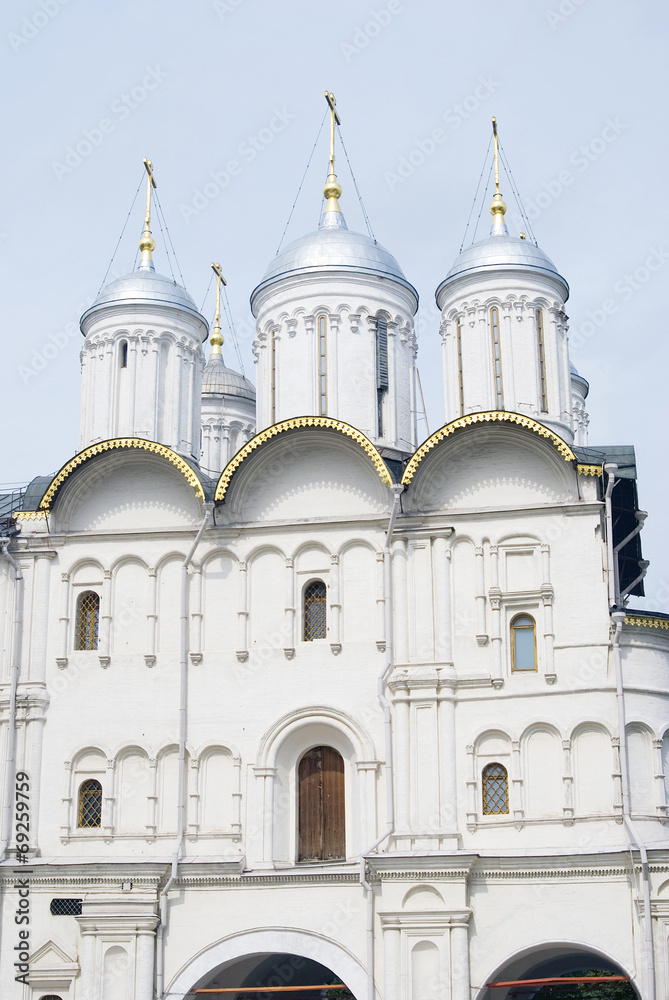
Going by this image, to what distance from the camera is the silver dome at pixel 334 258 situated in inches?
905

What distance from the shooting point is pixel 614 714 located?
18.6 metres

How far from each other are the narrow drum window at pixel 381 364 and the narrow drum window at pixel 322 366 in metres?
0.89

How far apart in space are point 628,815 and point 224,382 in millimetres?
16291

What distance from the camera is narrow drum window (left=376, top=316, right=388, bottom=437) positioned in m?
22.5

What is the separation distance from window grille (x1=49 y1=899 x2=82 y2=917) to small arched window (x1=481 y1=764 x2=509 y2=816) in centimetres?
601

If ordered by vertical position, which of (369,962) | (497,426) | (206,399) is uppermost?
(206,399)

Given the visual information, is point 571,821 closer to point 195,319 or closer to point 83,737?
point 83,737

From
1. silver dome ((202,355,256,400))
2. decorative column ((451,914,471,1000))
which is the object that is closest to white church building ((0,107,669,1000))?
decorative column ((451,914,471,1000))

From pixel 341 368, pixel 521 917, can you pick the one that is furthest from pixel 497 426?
pixel 521 917

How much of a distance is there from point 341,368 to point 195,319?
2.98m

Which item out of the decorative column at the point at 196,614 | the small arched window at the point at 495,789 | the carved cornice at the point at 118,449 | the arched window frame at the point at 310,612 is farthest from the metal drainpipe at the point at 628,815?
the carved cornice at the point at 118,449

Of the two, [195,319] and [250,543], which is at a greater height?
[195,319]

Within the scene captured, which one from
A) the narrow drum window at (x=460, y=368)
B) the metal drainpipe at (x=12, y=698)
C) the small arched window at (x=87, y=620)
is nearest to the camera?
the metal drainpipe at (x=12, y=698)

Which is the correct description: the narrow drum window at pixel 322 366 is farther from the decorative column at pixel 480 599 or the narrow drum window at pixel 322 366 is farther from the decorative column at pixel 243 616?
the decorative column at pixel 480 599
